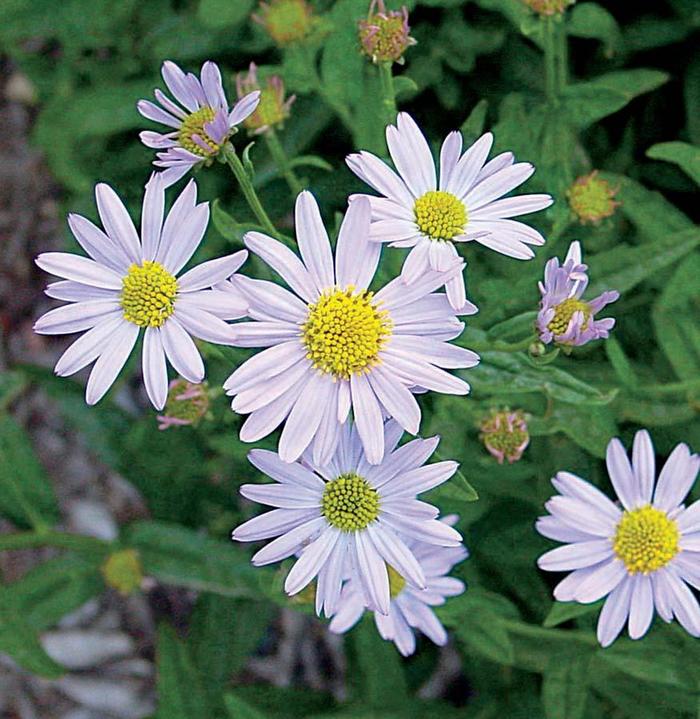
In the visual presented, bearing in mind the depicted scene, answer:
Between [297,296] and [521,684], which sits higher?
[297,296]

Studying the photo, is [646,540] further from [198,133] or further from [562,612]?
[198,133]

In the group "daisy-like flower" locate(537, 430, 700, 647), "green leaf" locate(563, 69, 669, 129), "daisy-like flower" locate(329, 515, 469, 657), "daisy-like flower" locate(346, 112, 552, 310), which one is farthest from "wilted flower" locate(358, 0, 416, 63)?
"daisy-like flower" locate(329, 515, 469, 657)

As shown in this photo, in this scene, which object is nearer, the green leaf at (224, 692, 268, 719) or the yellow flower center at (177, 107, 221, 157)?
the yellow flower center at (177, 107, 221, 157)

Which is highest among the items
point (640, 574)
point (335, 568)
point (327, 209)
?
point (327, 209)

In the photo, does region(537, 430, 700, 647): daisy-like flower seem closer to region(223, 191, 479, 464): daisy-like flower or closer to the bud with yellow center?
region(223, 191, 479, 464): daisy-like flower

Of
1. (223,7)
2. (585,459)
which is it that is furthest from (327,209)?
(585,459)

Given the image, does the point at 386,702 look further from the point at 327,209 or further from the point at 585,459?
the point at 327,209
